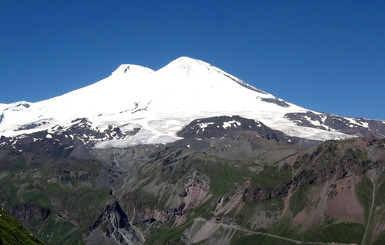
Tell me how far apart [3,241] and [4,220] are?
1986cm

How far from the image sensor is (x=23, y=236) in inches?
4003

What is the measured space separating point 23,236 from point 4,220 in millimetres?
7223

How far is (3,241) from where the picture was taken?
87.8 m

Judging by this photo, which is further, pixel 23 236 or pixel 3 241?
pixel 23 236

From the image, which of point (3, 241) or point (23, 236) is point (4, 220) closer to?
point (23, 236)

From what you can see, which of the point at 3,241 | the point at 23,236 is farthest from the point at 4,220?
the point at 3,241

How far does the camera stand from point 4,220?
107 metres

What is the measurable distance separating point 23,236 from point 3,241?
14.1 metres

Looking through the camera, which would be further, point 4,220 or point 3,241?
point 4,220
